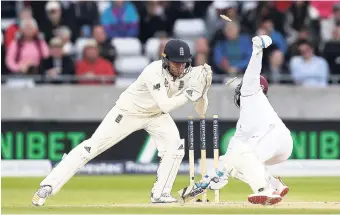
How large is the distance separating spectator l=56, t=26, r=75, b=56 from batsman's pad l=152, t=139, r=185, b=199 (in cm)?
515

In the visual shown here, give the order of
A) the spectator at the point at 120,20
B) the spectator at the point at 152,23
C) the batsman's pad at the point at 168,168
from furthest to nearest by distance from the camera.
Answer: the spectator at the point at 152,23, the spectator at the point at 120,20, the batsman's pad at the point at 168,168

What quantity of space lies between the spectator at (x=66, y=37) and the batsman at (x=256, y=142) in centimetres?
589

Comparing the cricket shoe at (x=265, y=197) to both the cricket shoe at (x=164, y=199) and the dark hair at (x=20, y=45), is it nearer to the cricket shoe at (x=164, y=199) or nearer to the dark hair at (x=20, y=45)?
the cricket shoe at (x=164, y=199)

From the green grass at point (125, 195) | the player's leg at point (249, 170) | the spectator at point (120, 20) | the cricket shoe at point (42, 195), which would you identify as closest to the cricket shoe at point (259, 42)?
the player's leg at point (249, 170)

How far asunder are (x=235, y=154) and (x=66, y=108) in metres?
5.29

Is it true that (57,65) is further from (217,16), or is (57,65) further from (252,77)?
(252,77)

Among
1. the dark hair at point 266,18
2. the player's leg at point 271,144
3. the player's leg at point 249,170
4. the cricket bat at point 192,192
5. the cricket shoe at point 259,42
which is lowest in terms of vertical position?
the cricket bat at point 192,192

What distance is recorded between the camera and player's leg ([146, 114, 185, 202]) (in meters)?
10.6

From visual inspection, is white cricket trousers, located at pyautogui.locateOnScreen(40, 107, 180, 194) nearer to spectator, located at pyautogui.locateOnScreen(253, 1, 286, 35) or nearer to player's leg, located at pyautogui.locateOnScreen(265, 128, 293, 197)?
player's leg, located at pyautogui.locateOnScreen(265, 128, 293, 197)

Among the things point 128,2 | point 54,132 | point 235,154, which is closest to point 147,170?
point 54,132

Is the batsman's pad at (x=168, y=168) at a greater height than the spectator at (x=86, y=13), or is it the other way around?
the spectator at (x=86, y=13)

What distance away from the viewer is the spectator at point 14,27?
15541mm

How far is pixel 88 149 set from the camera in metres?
10.5

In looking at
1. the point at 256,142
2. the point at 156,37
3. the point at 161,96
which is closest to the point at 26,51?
the point at 156,37
